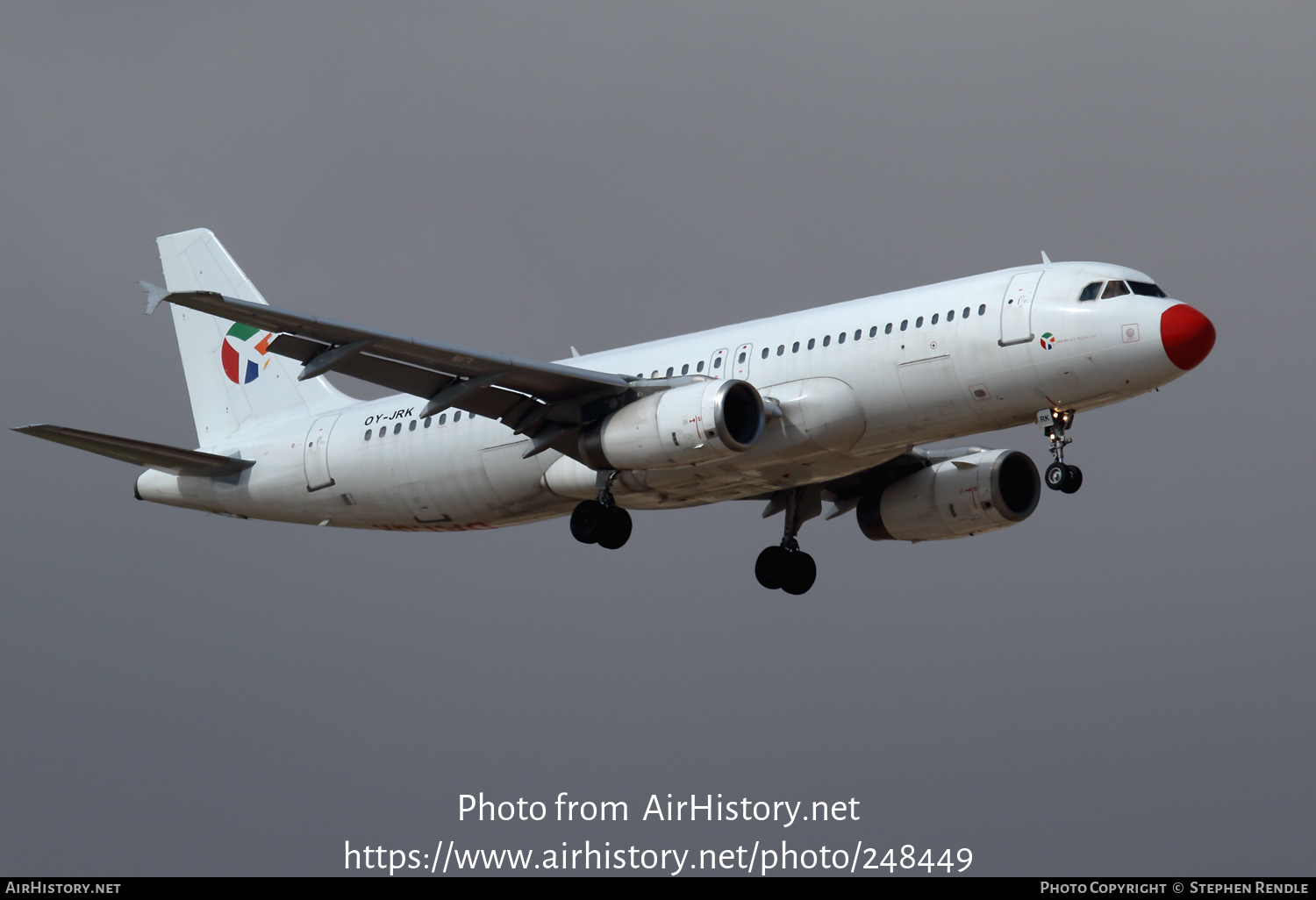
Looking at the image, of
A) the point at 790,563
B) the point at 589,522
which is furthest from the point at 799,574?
the point at 589,522

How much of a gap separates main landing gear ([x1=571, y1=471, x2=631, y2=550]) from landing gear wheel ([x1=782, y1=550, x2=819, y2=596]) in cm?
584

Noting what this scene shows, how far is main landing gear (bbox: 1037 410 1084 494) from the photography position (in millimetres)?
34969

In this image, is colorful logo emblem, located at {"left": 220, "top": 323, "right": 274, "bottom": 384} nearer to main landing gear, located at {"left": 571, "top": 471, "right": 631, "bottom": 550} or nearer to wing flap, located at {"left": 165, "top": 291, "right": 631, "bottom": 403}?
wing flap, located at {"left": 165, "top": 291, "right": 631, "bottom": 403}

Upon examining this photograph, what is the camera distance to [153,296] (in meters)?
33.2

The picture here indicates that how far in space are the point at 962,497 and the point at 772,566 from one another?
16.4ft

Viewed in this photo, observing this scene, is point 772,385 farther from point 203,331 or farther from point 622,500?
point 203,331

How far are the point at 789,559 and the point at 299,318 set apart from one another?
14.9 m

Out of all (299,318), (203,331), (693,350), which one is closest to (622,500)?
(693,350)

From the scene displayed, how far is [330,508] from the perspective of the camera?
43.8 meters

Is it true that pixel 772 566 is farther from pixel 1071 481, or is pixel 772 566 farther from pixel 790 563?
pixel 1071 481

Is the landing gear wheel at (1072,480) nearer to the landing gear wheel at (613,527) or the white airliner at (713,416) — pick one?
the white airliner at (713,416)

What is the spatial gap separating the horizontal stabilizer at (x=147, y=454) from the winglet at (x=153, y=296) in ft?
15.8

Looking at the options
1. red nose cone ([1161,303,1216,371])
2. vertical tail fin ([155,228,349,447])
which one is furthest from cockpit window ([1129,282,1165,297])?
vertical tail fin ([155,228,349,447])

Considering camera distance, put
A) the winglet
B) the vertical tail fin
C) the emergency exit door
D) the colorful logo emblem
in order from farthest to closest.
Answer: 1. the colorful logo emblem
2. the vertical tail fin
3. the emergency exit door
4. the winglet
